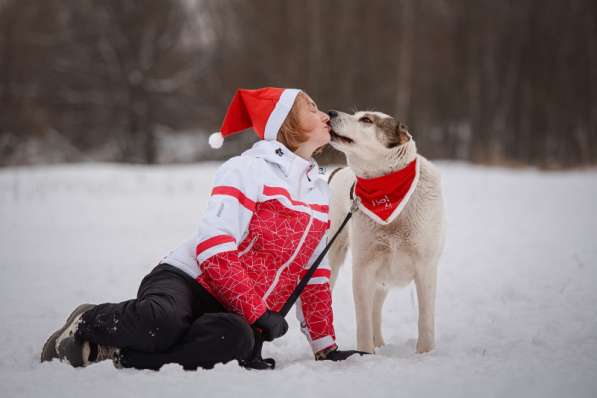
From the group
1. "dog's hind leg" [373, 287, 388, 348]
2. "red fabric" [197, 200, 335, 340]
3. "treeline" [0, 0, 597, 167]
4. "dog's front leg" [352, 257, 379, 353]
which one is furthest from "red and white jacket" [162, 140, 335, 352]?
"treeline" [0, 0, 597, 167]

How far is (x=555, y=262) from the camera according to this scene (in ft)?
15.7

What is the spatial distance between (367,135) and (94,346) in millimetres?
1670

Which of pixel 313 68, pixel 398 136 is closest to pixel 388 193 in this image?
pixel 398 136

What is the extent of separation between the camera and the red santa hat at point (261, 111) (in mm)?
2553

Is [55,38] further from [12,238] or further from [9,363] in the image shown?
[9,363]

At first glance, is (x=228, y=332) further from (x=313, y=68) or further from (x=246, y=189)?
(x=313, y=68)

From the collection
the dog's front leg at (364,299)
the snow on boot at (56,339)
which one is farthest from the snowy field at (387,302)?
the dog's front leg at (364,299)

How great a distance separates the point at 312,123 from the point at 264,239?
64cm

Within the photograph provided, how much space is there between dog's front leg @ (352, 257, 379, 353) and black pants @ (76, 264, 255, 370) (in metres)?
0.73

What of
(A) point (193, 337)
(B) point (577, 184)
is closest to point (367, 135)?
(A) point (193, 337)

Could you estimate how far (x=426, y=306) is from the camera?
285 cm

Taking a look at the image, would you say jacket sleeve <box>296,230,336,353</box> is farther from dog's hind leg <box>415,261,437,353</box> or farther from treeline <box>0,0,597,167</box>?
treeline <box>0,0,597,167</box>

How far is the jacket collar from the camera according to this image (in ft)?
8.14

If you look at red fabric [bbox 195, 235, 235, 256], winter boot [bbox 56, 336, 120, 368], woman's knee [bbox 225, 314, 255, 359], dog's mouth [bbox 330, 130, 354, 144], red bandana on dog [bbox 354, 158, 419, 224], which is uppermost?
dog's mouth [bbox 330, 130, 354, 144]
